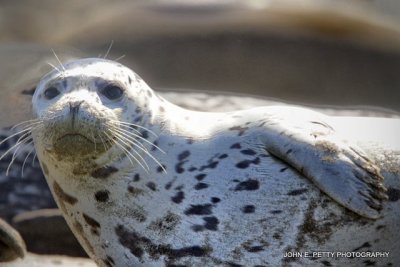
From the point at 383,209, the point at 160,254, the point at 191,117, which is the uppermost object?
the point at 191,117

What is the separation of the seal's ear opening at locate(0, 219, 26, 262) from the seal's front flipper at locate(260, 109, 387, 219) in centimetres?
186

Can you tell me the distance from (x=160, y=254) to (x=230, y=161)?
48cm

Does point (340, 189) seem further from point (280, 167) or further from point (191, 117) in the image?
point (191, 117)

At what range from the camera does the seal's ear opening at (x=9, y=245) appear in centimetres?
464

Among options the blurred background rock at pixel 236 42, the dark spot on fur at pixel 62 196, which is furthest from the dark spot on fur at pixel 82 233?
the blurred background rock at pixel 236 42

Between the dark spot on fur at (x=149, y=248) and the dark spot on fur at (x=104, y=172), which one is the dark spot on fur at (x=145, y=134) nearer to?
the dark spot on fur at (x=104, y=172)

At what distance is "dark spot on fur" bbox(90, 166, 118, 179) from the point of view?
354 centimetres

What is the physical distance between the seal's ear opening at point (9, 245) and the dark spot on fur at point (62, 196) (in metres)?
1.05

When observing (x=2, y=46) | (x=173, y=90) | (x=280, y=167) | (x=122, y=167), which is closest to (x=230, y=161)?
(x=280, y=167)

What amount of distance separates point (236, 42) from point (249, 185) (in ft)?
11.8

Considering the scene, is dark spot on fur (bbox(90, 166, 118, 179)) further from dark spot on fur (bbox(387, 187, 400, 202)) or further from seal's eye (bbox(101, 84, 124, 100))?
dark spot on fur (bbox(387, 187, 400, 202))

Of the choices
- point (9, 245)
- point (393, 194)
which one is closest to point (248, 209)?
point (393, 194)

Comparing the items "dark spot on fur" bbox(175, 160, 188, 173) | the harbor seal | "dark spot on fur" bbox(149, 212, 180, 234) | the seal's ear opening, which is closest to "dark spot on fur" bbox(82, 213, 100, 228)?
the harbor seal

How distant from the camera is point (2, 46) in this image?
21.8ft
